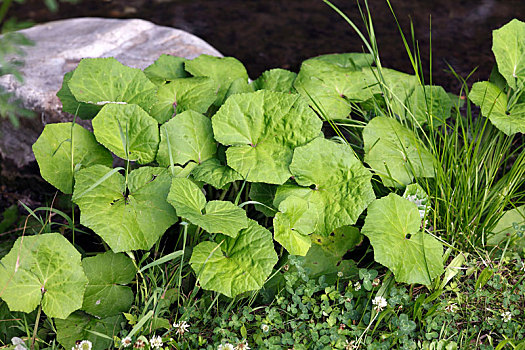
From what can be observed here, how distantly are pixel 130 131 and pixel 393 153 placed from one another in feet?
3.15

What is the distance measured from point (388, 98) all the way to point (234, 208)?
2.64 feet

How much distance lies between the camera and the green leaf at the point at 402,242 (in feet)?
4.92

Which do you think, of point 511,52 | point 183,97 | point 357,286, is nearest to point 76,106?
point 183,97

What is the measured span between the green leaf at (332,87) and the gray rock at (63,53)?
2.60ft

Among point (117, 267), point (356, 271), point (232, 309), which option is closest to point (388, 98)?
point (356, 271)

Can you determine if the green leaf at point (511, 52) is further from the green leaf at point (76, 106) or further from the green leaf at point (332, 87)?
the green leaf at point (76, 106)

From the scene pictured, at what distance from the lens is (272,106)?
176 cm

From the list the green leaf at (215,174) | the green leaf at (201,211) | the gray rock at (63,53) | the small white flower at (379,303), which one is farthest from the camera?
the gray rock at (63,53)

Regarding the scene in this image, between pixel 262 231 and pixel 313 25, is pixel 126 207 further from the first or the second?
pixel 313 25

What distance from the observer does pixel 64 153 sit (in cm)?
173

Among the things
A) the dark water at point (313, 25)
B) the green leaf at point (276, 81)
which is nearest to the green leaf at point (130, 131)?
the green leaf at point (276, 81)

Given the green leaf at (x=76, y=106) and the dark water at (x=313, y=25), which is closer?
the green leaf at (x=76, y=106)

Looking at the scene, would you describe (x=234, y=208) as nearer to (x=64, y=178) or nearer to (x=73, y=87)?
(x=64, y=178)

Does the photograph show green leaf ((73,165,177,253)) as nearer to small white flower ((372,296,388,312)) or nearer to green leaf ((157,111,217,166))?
green leaf ((157,111,217,166))
